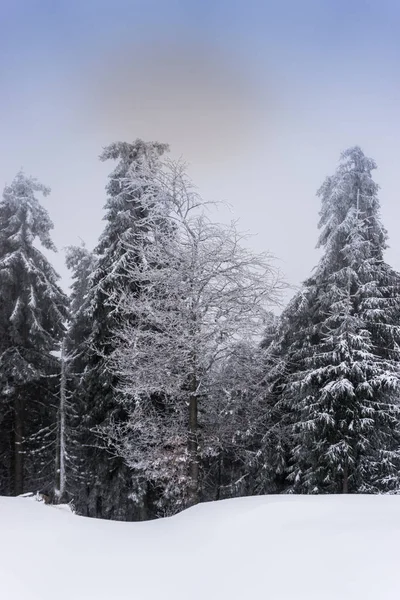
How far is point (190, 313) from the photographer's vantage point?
10.1m

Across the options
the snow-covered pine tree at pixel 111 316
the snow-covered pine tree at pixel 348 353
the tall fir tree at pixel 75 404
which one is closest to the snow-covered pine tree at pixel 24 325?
the tall fir tree at pixel 75 404

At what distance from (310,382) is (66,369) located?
1022 cm

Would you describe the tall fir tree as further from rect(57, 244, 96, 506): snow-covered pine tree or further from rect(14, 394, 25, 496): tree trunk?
rect(14, 394, 25, 496): tree trunk

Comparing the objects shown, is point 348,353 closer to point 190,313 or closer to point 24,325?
point 190,313

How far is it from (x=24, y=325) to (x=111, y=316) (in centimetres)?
388

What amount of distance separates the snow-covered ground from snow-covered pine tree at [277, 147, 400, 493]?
19.9 feet

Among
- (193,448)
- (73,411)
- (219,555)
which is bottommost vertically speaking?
(219,555)

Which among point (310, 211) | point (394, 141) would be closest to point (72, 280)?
point (310, 211)

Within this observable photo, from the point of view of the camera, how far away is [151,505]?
15.2 meters

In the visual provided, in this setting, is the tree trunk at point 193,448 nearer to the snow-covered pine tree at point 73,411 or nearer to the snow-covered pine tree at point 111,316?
the snow-covered pine tree at point 111,316

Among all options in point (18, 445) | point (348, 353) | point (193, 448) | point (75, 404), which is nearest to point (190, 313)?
point (193, 448)

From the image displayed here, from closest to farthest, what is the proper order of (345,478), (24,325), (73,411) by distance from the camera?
(345,478)
(24,325)
(73,411)

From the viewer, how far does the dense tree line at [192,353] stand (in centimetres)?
1049

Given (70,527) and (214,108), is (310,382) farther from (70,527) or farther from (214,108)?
(214,108)
